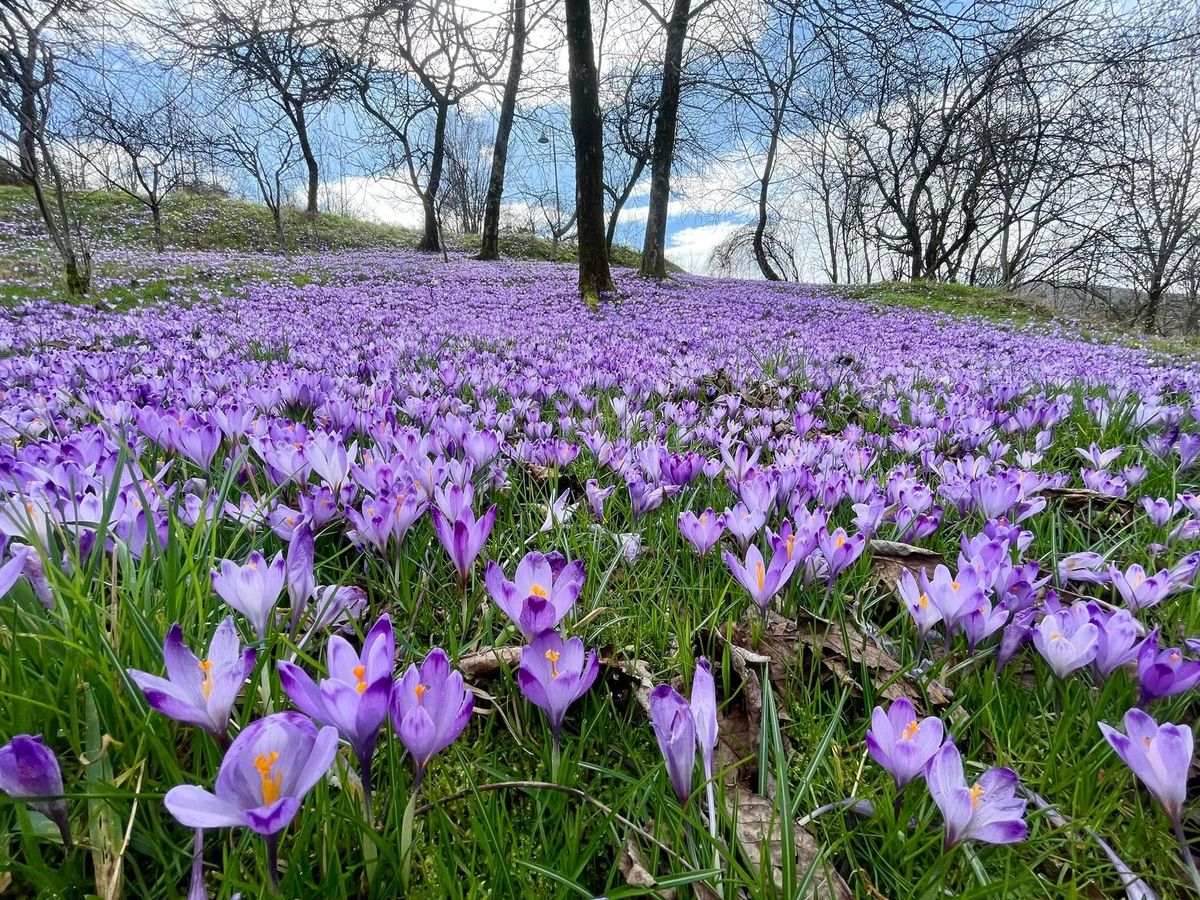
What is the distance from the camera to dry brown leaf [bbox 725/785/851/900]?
0.81m

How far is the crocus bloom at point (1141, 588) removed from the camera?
1.26 metres

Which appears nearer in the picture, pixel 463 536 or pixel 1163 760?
pixel 1163 760

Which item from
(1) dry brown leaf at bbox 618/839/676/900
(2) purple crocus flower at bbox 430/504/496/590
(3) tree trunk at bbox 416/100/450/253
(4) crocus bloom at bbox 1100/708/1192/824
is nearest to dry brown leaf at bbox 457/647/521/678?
(2) purple crocus flower at bbox 430/504/496/590

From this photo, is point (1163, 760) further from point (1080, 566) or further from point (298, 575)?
point (298, 575)

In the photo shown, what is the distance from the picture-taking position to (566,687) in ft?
2.81

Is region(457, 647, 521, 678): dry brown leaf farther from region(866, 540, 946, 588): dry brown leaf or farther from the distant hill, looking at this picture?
the distant hill

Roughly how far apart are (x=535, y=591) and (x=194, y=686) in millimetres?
504

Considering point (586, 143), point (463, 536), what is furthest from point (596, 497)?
point (586, 143)

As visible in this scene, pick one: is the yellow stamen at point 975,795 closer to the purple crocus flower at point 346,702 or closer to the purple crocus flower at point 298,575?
the purple crocus flower at point 346,702

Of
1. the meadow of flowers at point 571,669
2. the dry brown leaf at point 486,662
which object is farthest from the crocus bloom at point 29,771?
the dry brown leaf at point 486,662

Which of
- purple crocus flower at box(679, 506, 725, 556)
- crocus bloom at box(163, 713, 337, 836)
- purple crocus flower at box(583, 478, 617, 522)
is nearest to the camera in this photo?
crocus bloom at box(163, 713, 337, 836)

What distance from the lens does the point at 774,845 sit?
0.92 metres

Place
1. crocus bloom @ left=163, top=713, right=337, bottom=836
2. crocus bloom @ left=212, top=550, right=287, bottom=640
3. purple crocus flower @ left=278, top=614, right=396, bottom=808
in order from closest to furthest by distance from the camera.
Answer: crocus bloom @ left=163, top=713, right=337, bottom=836 < purple crocus flower @ left=278, top=614, right=396, bottom=808 < crocus bloom @ left=212, top=550, right=287, bottom=640

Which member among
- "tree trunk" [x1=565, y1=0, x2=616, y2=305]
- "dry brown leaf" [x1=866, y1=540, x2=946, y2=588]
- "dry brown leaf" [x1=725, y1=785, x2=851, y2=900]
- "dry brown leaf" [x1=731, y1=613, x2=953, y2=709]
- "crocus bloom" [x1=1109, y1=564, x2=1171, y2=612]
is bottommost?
"dry brown leaf" [x1=725, y1=785, x2=851, y2=900]
